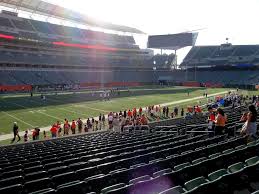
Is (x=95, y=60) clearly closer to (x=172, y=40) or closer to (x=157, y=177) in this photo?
(x=172, y=40)

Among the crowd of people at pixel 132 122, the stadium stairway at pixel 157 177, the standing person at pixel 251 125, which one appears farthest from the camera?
the crowd of people at pixel 132 122

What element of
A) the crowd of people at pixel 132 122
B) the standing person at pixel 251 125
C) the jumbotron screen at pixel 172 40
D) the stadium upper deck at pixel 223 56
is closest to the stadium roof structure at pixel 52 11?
the jumbotron screen at pixel 172 40

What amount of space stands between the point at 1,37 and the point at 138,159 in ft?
221

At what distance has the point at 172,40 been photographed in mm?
103938

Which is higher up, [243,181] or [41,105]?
[243,181]

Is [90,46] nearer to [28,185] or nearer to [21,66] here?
[21,66]

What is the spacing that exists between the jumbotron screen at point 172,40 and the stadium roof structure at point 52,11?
19.1m

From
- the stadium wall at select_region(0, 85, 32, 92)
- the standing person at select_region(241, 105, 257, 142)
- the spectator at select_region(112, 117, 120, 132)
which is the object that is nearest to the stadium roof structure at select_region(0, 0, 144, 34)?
the stadium wall at select_region(0, 85, 32, 92)

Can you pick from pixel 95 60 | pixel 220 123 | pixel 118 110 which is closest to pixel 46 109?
pixel 118 110

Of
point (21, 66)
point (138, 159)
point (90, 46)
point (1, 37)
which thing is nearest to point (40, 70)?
point (21, 66)

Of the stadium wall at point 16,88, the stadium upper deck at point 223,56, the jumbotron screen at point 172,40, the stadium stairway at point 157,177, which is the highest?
the jumbotron screen at point 172,40

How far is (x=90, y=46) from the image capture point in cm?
8819

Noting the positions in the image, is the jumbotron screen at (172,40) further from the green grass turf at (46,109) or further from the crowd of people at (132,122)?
the crowd of people at (132,122)

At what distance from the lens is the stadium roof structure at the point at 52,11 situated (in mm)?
67625
